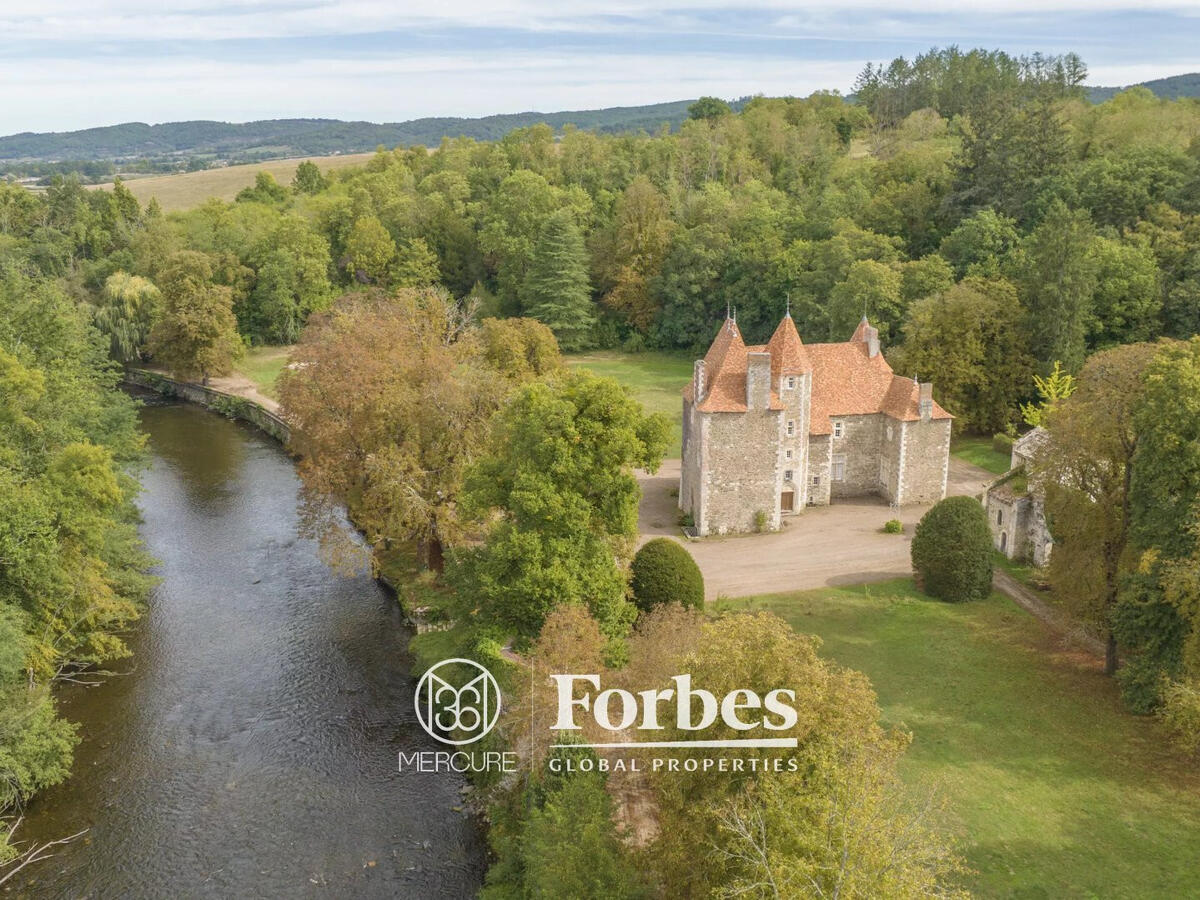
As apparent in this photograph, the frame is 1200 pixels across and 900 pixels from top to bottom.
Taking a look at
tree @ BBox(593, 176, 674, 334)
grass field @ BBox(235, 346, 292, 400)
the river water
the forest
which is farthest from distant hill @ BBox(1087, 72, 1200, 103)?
the river water

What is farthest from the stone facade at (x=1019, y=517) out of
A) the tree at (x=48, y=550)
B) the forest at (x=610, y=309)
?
the tree at (x=48, y=550)

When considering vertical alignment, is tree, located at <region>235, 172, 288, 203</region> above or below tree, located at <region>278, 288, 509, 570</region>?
above

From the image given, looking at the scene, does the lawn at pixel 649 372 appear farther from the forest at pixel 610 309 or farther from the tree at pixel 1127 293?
the tree at pixel 1127 293

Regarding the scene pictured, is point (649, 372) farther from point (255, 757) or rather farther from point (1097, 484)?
point (255, 757)

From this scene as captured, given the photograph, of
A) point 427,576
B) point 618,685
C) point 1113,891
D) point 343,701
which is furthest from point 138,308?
point 1113,891

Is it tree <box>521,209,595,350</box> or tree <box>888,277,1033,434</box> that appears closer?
tree <box>888,277,1033,434</box>

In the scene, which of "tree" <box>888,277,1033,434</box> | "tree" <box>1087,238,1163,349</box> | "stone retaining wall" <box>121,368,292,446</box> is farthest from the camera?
"stone retaining wall" <box>121,368,292,446</box>

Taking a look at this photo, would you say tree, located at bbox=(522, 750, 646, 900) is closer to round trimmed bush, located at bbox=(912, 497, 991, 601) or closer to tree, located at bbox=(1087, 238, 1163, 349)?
round trimmed bush, located at bbox=(912, 497, 991, 601)
